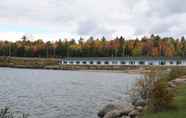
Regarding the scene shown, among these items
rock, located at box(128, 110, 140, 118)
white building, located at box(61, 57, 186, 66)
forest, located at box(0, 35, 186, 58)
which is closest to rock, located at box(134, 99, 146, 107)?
rock, located at box(128, 110, 140, 118)

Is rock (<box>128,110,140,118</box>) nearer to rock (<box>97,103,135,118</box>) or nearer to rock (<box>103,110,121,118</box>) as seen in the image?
rock (<box>97,103,135,118</box>)

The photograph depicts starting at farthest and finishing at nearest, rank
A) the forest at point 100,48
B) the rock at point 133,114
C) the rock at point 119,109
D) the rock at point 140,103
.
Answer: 1. the forest at point 100,48
2. the rock at point 140,103
3. the rock at point 119,109
4. the rock at point 133,114

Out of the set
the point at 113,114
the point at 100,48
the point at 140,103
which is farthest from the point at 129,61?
the point at 113,114

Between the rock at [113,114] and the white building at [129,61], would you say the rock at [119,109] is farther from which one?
the white building at [129,61]

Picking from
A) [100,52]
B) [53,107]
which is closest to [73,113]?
[53,107]

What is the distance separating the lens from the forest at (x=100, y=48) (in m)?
148

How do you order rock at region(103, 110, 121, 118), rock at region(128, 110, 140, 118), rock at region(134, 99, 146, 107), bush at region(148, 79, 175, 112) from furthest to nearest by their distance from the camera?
1. rock at region(134, 99, 146, 107)
2. rock at region(103, 110, 121, 118)
3. rock at region(128, 110, 140, 118)
4. bush at region(148, 79, 175, 112)

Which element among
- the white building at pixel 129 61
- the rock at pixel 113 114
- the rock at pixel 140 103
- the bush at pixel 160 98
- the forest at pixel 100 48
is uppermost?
the forest at pixel 100 48

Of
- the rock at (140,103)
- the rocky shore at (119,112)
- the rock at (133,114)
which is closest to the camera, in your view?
the rock at (133,114)

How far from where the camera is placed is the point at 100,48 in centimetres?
15175

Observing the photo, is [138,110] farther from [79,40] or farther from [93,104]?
[79,40]

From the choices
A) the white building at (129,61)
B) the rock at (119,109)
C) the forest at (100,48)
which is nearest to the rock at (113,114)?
→ the rock at (119,109)

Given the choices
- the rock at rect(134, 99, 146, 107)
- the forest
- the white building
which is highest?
the forest

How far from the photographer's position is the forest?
486 feet
